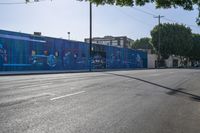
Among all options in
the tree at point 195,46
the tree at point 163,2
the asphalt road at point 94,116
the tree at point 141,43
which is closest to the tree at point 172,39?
the tree at point 195,46

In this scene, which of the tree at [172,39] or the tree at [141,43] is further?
the tree at [141,43]

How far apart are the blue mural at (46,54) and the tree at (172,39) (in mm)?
25798

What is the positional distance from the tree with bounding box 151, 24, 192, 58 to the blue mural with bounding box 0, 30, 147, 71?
84.6 ft

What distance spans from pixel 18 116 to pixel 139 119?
293cm

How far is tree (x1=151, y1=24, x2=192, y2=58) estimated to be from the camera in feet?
301

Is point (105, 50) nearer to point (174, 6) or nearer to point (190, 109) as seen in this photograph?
point (174, 6)

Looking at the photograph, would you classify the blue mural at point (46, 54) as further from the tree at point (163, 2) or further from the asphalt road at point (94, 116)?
the asphalt road at point (94, 116)

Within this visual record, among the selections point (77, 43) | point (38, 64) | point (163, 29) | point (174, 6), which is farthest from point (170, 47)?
point (174, 6)

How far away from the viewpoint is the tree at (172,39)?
91.9m

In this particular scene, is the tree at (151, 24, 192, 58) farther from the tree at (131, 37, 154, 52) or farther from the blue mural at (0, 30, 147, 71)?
the tree at (131, 37, 154, 52)

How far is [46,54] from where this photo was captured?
1796 inches

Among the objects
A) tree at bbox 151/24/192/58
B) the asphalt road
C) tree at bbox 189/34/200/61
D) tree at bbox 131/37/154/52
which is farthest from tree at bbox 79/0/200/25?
tree at bbox 131/37/154/52

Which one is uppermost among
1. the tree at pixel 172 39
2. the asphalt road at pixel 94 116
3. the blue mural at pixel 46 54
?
the tree at pixel 172 39

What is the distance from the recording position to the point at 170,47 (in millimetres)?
91750
